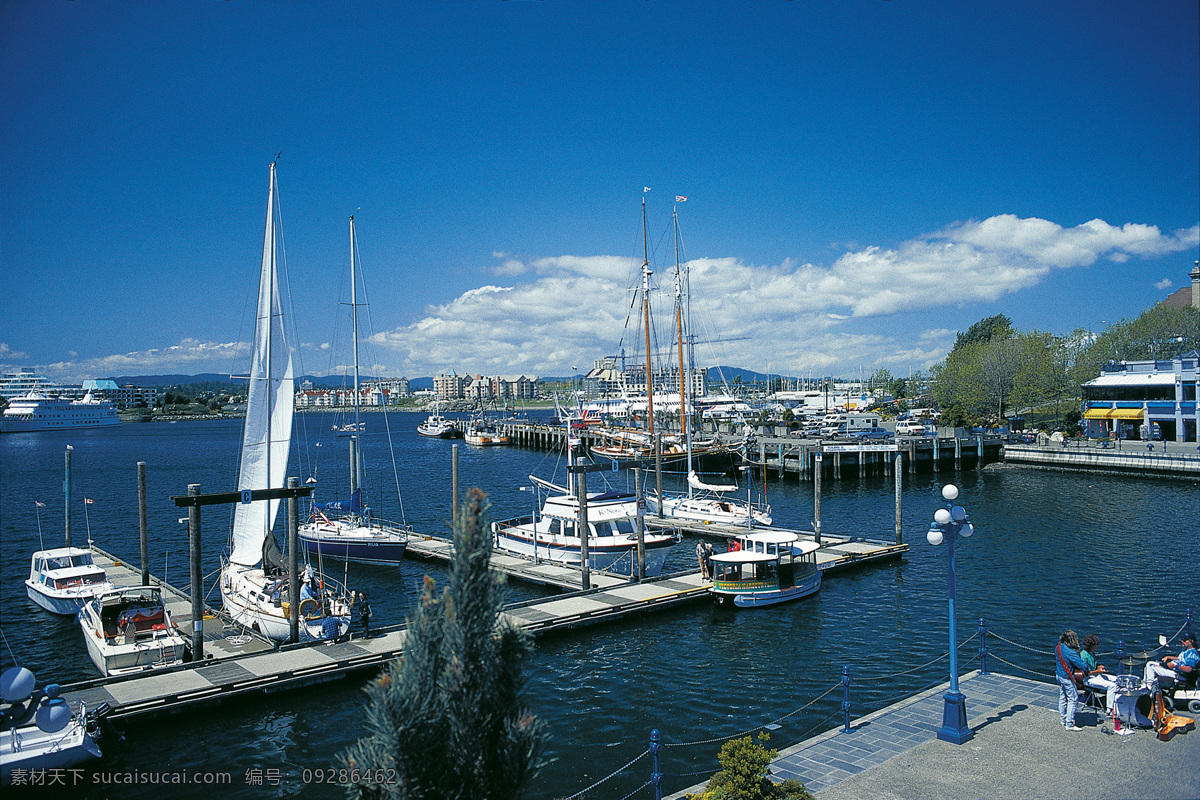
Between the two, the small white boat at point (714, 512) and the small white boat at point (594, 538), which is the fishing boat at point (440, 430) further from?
the small white boat at point (594, 538)

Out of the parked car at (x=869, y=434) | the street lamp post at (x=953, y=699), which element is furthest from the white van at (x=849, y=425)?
the street lamp post at (x=953, y=699)

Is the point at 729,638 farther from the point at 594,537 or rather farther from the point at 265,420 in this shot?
the point at 265,420

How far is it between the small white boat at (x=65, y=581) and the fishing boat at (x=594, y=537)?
15.4m

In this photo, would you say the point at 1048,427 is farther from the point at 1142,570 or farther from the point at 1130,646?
the point at 1130,646

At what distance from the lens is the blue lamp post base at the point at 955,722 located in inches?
518

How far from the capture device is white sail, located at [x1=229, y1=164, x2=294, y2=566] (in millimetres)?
26484

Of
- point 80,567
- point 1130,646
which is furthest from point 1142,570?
point 80,567

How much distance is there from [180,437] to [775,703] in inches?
5990

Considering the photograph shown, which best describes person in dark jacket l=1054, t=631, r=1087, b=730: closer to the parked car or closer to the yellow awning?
the parked car

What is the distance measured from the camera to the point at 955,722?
1323 centimetres

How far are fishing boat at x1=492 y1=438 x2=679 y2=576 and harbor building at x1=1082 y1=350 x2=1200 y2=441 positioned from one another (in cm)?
6781

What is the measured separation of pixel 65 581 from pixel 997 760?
3153 cm

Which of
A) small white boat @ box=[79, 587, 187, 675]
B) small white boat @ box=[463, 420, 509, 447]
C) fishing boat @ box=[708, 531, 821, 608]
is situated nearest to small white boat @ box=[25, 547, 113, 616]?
small white boat @ box=[79, 587, 187, 675]

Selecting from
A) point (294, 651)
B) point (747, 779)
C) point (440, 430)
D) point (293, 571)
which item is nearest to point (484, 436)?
point (440, 430)
